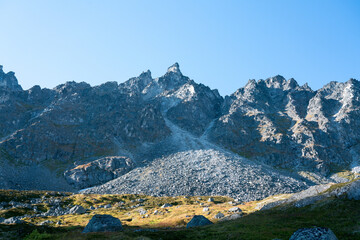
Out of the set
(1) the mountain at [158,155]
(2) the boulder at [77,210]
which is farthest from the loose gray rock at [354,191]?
(2) the boulder at [77,210]

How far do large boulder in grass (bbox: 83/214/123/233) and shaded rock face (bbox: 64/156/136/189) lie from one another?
98.4 m

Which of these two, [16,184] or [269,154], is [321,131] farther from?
[16,184]

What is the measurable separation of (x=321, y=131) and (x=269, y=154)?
5306 centimetres

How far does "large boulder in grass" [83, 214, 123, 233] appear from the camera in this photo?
35.7 m

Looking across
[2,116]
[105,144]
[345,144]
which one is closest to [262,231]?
→ [105,144]

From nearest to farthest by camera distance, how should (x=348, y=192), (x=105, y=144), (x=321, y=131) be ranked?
(x=348, y=192) < (x=105, y=144) < (x=321, y=131)

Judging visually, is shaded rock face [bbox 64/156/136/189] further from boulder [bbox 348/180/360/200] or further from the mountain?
boulder [bbox 348/180/360/200]

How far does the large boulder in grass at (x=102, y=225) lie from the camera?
35656 mm

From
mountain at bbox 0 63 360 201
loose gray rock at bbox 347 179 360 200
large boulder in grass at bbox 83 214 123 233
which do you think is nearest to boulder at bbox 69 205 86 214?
mountain at bbox 0 63 360 201

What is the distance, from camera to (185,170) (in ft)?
411

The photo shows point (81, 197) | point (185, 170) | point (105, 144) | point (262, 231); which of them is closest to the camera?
point (262, 231)

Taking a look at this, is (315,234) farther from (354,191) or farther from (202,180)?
(202,180)

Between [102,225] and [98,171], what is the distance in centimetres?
10588

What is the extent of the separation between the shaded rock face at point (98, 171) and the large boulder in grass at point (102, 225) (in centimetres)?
9840
